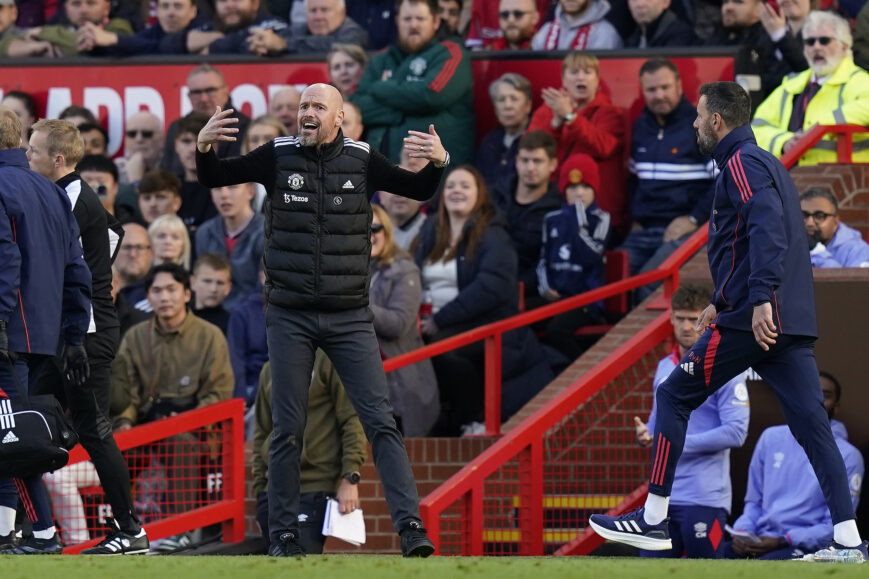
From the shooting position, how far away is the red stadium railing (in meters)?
9.42

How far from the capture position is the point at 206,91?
1301cm

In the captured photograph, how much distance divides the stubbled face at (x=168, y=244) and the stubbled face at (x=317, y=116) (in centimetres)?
425

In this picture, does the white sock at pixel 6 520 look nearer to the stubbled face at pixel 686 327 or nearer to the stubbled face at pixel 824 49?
the stubbled face at pixel 686 327

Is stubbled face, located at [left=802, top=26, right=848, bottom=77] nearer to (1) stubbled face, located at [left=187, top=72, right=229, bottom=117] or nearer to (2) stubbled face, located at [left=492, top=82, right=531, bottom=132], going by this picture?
(2) stubbled face, located at [left=492, top=82, right=531, bottom=132]

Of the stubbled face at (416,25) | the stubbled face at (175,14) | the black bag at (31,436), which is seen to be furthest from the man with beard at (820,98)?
the black bag at (31,436)

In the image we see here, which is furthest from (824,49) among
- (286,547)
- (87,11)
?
(87,11)

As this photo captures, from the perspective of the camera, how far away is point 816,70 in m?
11.4

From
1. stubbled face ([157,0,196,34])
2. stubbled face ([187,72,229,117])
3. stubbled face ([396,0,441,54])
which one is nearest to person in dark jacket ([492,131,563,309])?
stubbled face ([396,0,441,54])

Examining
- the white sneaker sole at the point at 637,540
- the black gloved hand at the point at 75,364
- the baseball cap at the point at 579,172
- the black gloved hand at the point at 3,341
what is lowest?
the white sneaker sole at the point at 637,540

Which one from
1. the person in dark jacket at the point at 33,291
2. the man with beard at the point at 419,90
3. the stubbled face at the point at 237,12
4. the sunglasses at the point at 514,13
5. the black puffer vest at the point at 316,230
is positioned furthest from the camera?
the stubbled face at the point at 237,12

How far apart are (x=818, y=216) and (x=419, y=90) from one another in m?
Result: 3.38

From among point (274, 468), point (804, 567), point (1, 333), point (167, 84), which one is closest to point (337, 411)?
point (274, 468)

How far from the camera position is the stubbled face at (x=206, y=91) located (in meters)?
13.0

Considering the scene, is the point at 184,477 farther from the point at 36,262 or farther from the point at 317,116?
the point at 317,116
